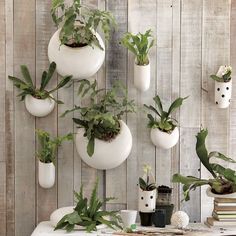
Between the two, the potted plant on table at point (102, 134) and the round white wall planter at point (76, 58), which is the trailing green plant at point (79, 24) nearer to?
the round white wall planter at point (76, 58)

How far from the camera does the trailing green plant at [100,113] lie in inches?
147

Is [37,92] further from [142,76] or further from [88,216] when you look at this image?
[88,216]

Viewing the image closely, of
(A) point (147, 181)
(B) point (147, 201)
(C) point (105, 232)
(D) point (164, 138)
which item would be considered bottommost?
(C) point (105, 232)

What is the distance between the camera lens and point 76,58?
12.3ft

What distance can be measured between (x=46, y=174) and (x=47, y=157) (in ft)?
0.33

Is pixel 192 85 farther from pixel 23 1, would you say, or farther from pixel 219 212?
pixel 23 1

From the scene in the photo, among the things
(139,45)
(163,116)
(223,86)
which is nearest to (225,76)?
Answer: (223,86)

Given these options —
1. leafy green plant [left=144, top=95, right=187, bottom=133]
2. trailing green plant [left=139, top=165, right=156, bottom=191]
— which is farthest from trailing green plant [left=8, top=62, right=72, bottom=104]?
trailing green plant [left=139, top=165, right=156, bottom=191]

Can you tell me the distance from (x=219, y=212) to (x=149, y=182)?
0.45 metres

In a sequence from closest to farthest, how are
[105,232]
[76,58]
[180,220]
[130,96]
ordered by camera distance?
[105,232]
[180,220]
[76,58]
[130,96]

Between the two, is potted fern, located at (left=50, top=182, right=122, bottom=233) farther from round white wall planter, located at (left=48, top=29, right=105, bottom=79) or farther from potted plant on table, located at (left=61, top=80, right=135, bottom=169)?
round white wall planter, located at (left=48, top=29, right=105, bottom=79)

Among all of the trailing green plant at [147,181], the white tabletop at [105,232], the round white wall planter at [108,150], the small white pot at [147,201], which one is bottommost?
the white tabletop at [105,232]

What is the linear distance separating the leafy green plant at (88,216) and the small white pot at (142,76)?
2.18 ft

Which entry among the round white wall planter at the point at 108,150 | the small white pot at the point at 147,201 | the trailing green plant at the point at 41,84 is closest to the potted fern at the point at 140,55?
the round white wall planter at the point at 108,150
